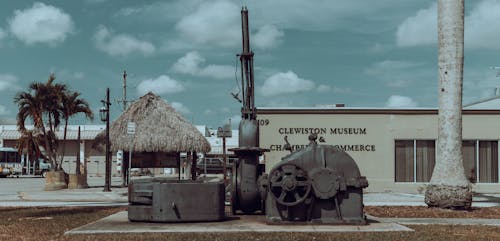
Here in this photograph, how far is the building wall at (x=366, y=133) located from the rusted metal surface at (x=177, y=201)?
13.8 meters

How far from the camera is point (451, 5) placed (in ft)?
52.5

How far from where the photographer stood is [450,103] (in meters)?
15.9

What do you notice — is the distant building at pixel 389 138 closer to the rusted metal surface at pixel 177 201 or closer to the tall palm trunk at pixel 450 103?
the tall palm trunk at pixel 450 103

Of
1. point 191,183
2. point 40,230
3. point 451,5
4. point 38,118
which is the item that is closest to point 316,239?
point 191,183

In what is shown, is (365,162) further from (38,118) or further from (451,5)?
(38,118)

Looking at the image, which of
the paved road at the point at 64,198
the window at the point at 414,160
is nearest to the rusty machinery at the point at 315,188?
the paved road at the point at 64,198

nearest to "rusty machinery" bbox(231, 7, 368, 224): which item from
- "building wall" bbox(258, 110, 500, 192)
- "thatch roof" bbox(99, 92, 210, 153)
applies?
"building wall" bbox(258, 110, 500, 192)

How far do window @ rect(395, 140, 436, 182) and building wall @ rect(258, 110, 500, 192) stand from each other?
0.80 feet

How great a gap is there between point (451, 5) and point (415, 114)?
10441mm

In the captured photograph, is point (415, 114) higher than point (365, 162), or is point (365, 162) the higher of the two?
point (415, 114)

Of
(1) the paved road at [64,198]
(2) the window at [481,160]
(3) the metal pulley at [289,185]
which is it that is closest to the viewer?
(3) the metal pulley at [289,185]

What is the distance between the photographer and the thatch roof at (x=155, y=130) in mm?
27016

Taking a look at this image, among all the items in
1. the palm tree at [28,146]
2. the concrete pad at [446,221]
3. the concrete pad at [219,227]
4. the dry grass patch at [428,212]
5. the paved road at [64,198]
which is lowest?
the paved road at [64,198]

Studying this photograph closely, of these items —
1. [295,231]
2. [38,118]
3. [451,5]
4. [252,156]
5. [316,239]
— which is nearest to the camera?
[316,239]
